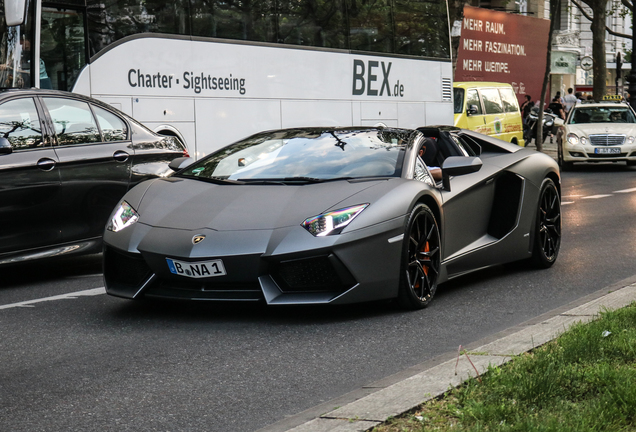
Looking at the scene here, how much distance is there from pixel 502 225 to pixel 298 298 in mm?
2468

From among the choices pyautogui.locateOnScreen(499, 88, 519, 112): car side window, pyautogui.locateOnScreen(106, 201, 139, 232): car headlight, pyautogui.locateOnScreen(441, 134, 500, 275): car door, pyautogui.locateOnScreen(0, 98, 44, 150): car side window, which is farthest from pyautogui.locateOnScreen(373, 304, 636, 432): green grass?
pyautogui.locateOnScreen(499, 88, 519, 112): car side window

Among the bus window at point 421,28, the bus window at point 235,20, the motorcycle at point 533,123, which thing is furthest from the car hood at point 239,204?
the motorcycle at point 533,123

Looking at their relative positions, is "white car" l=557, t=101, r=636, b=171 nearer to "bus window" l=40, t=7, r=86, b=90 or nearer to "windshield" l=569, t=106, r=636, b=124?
"windshield" l=569, t=106, r=636, b=124

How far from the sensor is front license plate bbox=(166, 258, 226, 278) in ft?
18.3

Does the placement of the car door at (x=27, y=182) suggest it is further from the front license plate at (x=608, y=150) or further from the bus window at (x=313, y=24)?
the front license plate at (x=608, y=150)

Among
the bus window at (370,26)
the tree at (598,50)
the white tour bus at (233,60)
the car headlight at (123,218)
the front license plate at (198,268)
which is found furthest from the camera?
the tree at (598,50)

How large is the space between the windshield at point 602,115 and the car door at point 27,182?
1708cm

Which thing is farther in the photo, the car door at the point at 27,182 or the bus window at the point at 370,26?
the bus window at the point at 370,26

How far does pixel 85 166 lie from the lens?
25.4 ft

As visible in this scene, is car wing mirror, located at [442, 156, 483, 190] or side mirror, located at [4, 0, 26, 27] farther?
side mirror, located at [4, 0, 26, 27]

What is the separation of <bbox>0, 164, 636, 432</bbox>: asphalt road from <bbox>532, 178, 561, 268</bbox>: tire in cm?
14

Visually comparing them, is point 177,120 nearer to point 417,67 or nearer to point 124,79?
point 124,79

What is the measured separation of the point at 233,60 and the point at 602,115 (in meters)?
11.8

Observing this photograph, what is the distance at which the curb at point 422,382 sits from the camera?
363cm
